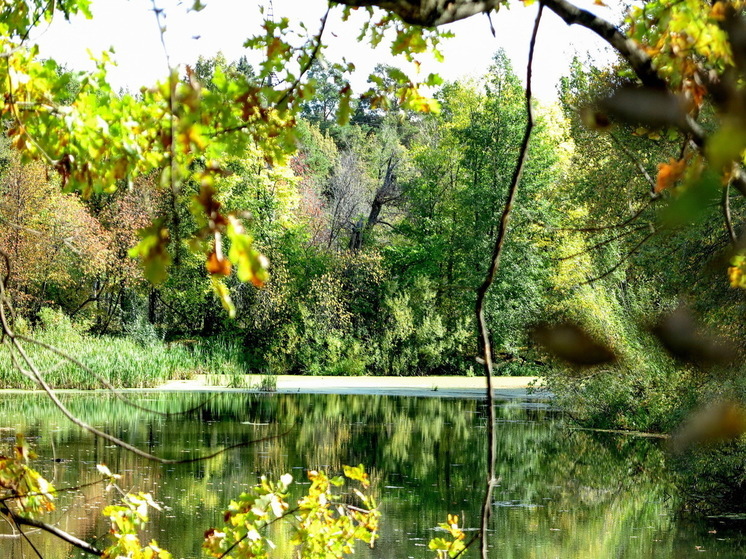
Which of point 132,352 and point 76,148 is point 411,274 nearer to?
point 132,352

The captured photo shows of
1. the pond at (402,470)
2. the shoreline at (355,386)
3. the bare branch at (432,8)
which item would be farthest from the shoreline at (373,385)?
the bare branch at (432,8)

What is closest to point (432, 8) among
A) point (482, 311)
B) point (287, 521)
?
point (482, 311)

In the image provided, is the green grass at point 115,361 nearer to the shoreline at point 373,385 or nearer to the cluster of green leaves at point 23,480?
the shoreline at point 373,385

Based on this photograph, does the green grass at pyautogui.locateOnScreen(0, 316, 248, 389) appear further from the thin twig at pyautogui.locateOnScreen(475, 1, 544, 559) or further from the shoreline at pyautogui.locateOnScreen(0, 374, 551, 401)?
the thin twig at pyautogui.locateOnScreen(475, 1, 544, 559)

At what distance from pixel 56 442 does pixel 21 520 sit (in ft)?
32.8

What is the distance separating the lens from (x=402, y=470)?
10.8 metres

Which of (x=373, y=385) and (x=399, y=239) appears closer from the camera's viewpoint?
(x=373, y=385)

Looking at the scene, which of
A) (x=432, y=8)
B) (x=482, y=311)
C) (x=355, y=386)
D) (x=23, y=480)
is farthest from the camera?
(x=355, y=386)

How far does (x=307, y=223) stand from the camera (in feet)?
87.7

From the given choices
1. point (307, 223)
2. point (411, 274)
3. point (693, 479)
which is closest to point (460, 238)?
point (411, 274)

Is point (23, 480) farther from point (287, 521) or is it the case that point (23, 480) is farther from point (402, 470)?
point (402, 470)

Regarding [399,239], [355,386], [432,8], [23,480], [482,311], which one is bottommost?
[355,386]

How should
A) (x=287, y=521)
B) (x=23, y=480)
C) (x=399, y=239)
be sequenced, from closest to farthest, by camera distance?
(x=23, y=480) < (x=287, y=521) < (x=399, y=239)

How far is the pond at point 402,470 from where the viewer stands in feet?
25.0
